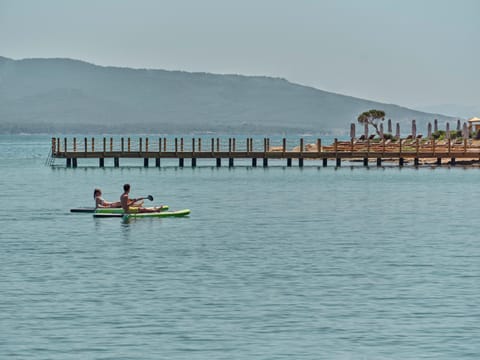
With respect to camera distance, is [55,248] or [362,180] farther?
[362,180]

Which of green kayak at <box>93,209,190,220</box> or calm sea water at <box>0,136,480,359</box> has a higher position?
green kayak at <box>93,209,190,220</box>

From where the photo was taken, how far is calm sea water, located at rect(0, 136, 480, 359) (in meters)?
21.8

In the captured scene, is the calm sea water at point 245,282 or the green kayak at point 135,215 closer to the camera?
the calm sea water at point 245,282

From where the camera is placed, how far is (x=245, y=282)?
28578 millimetres

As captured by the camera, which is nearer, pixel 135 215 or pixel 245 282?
pixel 245 282

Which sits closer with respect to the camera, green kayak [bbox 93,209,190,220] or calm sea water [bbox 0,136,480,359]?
calm sea water [bbox 0,136,480,359]

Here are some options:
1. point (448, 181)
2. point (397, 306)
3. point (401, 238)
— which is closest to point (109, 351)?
point (397, 306)

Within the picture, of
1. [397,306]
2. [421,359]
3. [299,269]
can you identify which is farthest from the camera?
[299,269]

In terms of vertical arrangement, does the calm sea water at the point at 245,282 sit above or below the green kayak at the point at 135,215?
below

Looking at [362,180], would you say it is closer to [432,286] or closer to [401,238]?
[401,238]

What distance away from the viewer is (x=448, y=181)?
3000 inches

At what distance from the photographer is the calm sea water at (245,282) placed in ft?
71.6

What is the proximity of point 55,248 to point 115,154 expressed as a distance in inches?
2077

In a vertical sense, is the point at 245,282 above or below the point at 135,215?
below
